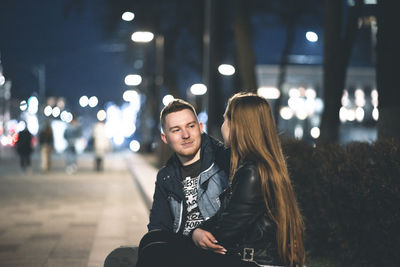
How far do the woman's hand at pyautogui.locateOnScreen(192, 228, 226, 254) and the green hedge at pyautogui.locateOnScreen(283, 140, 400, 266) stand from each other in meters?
2.42

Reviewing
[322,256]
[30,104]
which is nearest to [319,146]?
[322,256]

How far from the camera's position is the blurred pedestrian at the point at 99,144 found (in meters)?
25.5

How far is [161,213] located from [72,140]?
2165 cm

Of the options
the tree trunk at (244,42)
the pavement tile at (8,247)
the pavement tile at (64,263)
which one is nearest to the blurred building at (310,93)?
the tree trunk at (244,42)

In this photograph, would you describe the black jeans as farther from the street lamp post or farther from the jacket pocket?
the street lamp post

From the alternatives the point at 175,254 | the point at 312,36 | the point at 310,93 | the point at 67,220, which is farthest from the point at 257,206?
the point at 310,93

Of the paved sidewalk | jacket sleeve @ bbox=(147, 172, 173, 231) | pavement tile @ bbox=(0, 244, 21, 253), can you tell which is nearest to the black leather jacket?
jacket sleeve @ bbox=(147, 172, 173, 231)

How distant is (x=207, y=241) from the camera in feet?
12.3

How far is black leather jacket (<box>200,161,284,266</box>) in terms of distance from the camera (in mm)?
3596

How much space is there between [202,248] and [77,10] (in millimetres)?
15626

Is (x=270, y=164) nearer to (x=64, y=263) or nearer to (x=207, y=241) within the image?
(x=207, y=241)

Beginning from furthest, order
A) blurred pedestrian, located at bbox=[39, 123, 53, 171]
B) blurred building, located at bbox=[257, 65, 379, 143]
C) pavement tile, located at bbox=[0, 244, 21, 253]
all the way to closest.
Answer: blurred building, located at bbox=[257, 65, 379, 143], blurred pedestrian, located at bbox=[39, 123, 53, 171], pavement tile, located at bbox=[0, 244, 21, 253]

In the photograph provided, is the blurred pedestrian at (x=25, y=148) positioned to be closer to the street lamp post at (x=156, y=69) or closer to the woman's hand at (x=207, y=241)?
the street lamp post at (x=156, y=69)

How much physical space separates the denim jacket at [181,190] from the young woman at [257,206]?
471 millimetres
